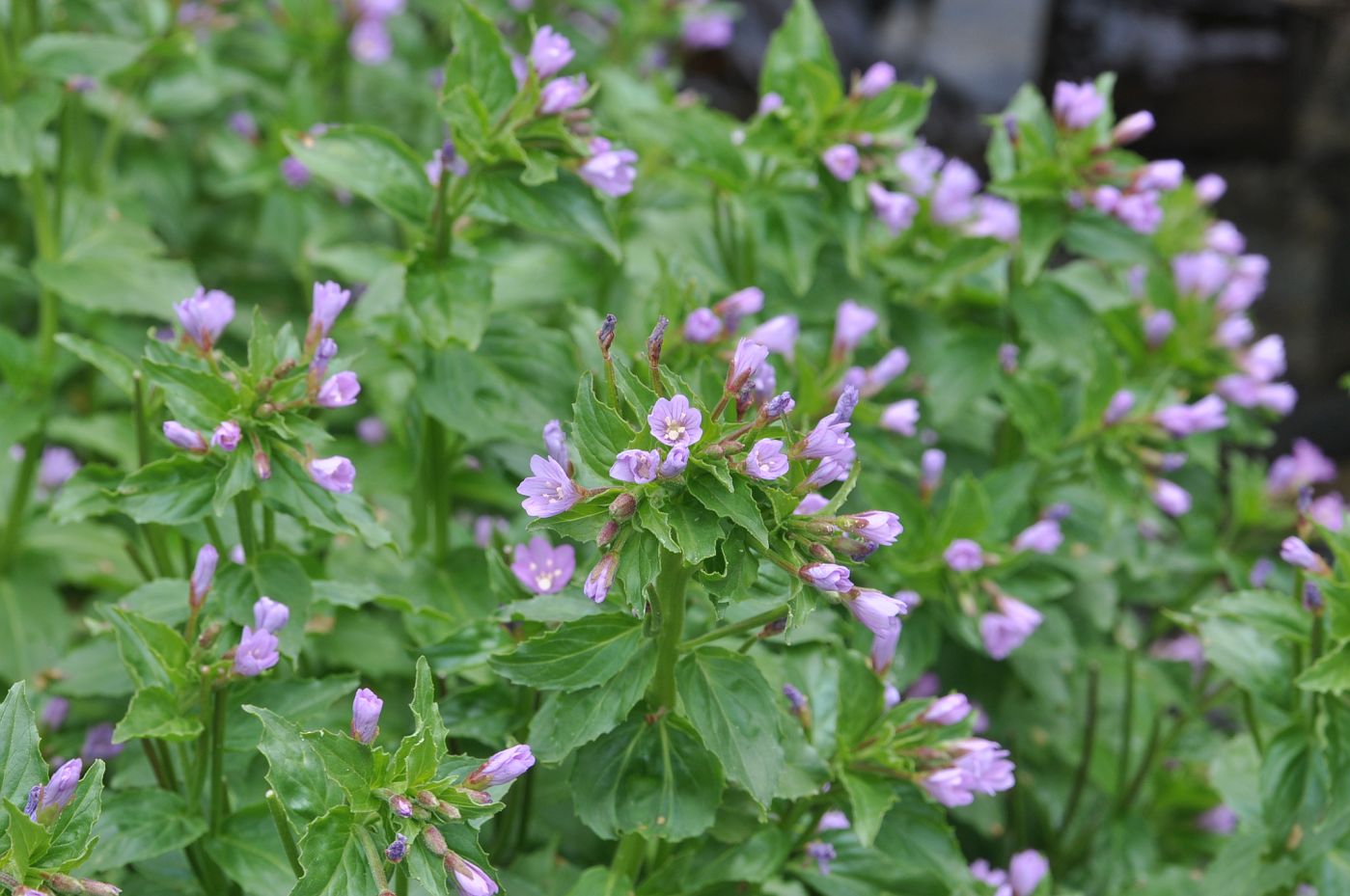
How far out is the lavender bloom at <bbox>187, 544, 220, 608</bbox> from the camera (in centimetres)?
247

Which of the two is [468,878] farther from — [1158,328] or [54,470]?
[1158,328]

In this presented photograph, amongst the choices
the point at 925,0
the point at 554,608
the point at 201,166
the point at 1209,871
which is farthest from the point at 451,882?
the point at 925,0

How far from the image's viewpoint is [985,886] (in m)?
2.76

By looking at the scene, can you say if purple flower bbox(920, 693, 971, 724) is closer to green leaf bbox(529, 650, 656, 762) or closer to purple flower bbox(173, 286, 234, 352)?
green leaf bbox(529, 650, 656, 762)

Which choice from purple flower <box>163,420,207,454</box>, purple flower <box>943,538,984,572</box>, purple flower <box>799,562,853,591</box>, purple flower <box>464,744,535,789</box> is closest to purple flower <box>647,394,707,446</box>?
purple flower <box>799,562,853,591</box>

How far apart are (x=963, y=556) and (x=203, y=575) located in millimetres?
1699

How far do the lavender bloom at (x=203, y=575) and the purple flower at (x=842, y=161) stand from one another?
1719 millimetres

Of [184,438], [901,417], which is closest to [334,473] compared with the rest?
[184,438]

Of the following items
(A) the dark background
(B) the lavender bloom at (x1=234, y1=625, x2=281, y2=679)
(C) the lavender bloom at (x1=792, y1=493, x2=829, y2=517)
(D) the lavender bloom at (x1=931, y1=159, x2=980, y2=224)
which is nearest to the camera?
(C) the lavender bloom at (x1=792, y1=493, x2=829, y2=517)

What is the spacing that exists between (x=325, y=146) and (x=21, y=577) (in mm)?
1512

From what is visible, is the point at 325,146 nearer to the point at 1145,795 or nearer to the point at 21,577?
the point at 21,577

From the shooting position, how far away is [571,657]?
227 centimetres

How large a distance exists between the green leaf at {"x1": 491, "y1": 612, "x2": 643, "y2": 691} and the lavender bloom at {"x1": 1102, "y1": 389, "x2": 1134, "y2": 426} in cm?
175

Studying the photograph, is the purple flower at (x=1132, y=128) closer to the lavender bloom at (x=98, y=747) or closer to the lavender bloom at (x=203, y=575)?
the lavender bloom at (x=203, y=575)
